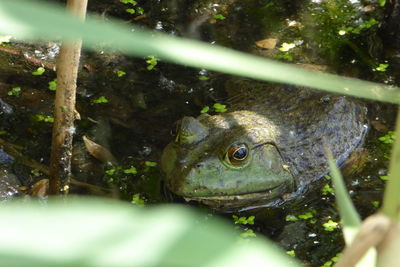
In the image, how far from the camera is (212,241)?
0.27m

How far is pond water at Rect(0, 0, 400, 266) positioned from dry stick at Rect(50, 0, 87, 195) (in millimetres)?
529

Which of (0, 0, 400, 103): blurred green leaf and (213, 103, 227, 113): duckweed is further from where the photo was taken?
(213, 103, 227, 113): duckweed

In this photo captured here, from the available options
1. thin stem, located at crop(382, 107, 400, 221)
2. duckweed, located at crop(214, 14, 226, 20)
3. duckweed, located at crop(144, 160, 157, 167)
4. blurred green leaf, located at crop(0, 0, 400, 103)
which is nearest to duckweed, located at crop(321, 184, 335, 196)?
duckweed, located at crop(144, 160, 157, 167)

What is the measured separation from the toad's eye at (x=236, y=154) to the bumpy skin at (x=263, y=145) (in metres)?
0.02

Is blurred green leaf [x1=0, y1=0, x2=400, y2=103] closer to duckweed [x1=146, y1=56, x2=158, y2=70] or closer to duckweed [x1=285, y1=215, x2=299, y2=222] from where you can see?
duckweed [x1=285, y1=215, x2=299, y2=222]

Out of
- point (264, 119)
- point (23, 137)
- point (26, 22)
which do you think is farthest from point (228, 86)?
point (26, 22)

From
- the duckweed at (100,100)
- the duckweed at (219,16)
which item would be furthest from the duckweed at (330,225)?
the duckweed at (219,16)

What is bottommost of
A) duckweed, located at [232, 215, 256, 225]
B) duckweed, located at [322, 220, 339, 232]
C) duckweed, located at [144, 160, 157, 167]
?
duckweed, located at [322, 220, 339, 232]

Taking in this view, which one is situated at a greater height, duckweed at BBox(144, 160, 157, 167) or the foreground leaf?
duckweed at BBox(144, 160, 157, 167)

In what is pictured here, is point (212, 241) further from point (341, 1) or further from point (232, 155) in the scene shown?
point (341, 1)

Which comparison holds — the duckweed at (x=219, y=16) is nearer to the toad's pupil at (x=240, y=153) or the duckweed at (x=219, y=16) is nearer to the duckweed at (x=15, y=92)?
the duckweed at (x=15, y=92)

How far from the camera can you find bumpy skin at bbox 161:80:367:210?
3811mm

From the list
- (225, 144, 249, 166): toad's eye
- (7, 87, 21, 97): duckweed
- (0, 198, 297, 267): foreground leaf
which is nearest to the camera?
(0, 198, 297, 267): foreground leaf

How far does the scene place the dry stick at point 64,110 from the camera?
2.88 m
